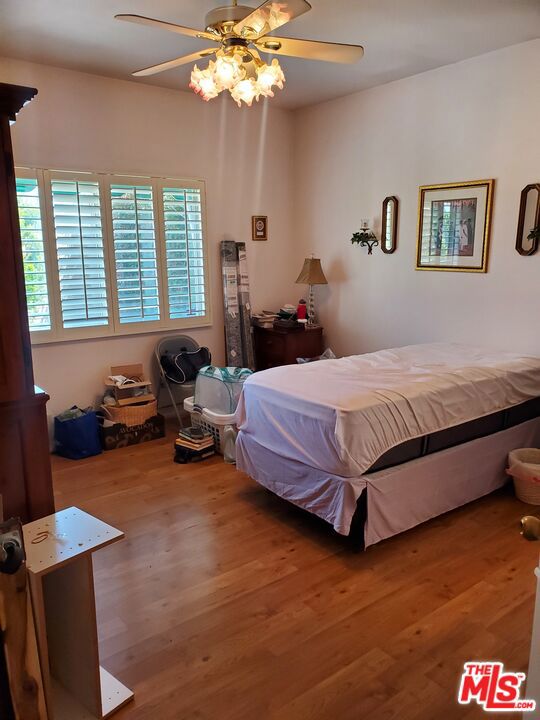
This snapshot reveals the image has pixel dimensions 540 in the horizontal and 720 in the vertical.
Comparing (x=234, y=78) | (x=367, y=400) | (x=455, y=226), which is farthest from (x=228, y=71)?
(x=455, y=226)

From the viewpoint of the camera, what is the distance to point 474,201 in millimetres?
3793

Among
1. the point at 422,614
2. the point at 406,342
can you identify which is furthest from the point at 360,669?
the point at 406,342

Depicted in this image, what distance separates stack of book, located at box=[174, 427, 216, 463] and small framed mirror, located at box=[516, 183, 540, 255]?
2494 millimetres

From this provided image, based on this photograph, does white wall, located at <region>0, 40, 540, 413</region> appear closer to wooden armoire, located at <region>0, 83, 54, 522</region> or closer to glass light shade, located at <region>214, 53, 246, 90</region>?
glass light shade, located at <region>214, 53, 246, 90</region>

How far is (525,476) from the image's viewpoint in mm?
3160

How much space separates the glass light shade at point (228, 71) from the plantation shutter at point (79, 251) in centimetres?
188

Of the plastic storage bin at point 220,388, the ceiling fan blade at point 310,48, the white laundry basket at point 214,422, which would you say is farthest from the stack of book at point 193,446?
the ceiling fan blade at point 310,48

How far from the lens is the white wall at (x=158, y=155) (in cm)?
387

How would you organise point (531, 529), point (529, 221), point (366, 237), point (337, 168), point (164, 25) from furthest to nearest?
point (337, 168), point (366, 237), point (529, 221), point (164, 25), point (531, 529)

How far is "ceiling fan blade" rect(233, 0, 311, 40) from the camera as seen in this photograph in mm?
2145

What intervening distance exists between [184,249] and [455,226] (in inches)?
85.8

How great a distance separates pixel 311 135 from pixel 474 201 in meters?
1.89

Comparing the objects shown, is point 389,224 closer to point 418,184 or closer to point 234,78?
point 418,184

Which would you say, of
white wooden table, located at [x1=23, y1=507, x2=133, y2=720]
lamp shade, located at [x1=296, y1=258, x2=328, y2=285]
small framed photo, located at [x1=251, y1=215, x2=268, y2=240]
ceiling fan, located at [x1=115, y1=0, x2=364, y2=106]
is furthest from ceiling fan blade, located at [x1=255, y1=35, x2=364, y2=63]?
small framed photo, located at [x1=251, y1=215, x2=268, y2=240]
